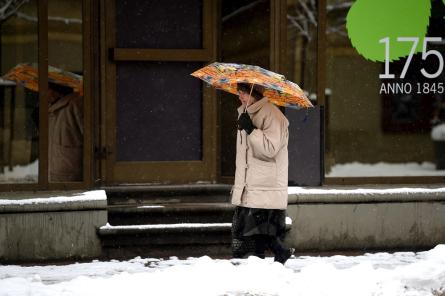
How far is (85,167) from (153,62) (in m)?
1.49

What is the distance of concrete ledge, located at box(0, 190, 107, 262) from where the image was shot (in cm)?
956

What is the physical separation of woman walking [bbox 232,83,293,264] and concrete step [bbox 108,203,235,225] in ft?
6.94

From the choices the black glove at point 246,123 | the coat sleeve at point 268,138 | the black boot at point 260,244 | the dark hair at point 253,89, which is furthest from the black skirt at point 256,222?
the dark hair at point 253,89

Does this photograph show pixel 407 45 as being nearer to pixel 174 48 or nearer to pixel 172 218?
pixel 174 48

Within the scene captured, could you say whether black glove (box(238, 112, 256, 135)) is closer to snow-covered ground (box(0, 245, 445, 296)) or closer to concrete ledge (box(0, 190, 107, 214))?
snow-covered ground (box(0, 245, 445, 296))

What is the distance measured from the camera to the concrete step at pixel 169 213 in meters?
10.1

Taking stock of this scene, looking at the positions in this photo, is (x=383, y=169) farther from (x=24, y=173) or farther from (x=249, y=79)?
(x=24, y=173)

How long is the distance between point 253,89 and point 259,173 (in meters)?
0.73

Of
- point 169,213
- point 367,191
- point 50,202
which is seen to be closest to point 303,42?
point 367,191

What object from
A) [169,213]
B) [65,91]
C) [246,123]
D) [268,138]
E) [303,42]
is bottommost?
[169,213]

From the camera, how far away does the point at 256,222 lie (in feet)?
26.5

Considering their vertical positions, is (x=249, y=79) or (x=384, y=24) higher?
(x=384, y=24)

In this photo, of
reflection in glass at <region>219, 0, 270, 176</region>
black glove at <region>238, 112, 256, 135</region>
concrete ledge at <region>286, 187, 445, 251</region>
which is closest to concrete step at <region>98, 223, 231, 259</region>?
concrete ledge at <region>286, 187, 445, 251</region>

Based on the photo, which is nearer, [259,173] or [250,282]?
[250,282]
